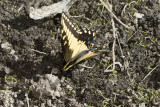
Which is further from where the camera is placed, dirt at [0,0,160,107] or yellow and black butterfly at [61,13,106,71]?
dirt at [0,0,160,107]

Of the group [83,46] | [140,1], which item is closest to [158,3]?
[140,1]

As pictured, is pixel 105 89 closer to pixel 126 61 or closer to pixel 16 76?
pixel 126 61

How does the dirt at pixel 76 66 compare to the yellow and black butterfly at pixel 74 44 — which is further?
the dirt at pixel 76 66

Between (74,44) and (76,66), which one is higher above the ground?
(74,44)

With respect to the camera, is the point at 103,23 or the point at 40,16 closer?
the point at 40,16
